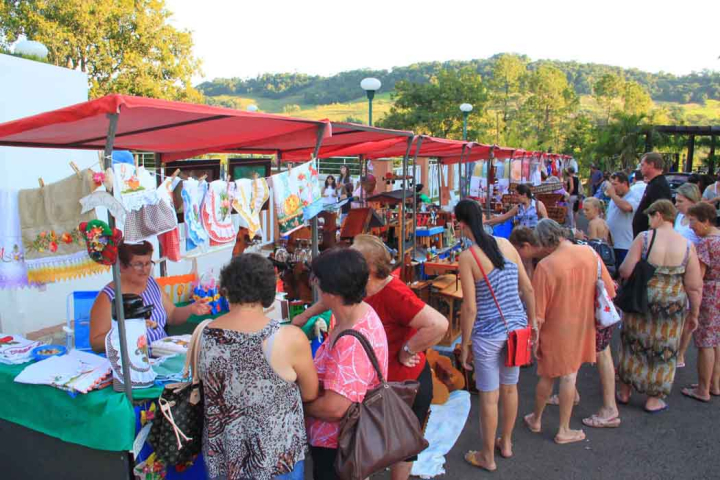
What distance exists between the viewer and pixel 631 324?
13.9 ft

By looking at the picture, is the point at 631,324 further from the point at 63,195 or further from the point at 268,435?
the point at 63,195

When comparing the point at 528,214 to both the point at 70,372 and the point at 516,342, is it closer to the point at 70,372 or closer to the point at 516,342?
the point at 516,342

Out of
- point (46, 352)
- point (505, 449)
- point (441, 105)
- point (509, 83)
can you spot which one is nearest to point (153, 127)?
point (46, 352)

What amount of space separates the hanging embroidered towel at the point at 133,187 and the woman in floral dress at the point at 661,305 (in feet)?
11.6

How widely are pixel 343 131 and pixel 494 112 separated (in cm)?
5015

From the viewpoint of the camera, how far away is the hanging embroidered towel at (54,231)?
8.04 ft

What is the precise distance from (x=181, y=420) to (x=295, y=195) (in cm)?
187

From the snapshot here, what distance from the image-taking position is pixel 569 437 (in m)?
3.76

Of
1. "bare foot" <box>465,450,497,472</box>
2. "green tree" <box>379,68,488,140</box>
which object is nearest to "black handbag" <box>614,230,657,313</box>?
"bare foot" <box>465,450,497,472</box>

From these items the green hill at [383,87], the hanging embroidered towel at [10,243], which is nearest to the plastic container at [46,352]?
the hanging embroidered towel at [10,243]

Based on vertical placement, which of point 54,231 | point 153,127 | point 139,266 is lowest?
point 139,266

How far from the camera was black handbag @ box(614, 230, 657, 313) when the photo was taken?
3.97m

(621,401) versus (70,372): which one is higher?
(70,372)

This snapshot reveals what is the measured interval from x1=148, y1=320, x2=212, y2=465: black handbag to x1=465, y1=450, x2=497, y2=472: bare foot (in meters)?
1.97
